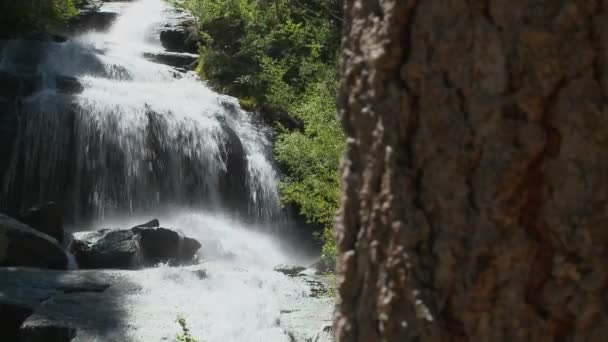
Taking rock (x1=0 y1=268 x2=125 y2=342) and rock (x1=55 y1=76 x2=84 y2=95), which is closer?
rock (x1=0 y1=268 x2=125 y2=342)

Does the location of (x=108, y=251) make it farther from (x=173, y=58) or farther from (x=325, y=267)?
(x=173, y=58)

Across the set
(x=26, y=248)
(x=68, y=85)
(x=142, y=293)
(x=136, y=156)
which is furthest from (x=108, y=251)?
(x=68, y=85)

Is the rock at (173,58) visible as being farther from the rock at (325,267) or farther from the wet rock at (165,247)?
the rock at (325,267)

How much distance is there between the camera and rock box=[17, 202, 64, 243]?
13273 mm

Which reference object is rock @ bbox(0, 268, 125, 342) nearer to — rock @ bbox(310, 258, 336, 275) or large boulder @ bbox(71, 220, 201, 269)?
large boulder @ bbox(71, 220, 201, 269)

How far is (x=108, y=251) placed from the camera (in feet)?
41.0

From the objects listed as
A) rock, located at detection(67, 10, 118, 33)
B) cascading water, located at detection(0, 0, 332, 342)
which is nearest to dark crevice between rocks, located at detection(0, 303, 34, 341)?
cascading water, located at detection(0, 0, 332, 342)

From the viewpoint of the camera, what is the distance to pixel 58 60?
65.2 ft

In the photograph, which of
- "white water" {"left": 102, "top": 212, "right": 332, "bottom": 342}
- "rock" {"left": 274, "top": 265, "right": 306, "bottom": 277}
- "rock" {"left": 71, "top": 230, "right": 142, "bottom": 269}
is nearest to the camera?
"white water" {"left": 102, "top": 212, "right": 332, "bottom": 342}

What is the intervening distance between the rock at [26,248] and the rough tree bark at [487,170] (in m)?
11.0

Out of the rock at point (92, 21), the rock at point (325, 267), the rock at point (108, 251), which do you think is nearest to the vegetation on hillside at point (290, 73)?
the rock at point (325, 267)

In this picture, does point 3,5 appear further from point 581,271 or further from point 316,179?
point 581,271

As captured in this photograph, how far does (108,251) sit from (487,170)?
37.8 feet

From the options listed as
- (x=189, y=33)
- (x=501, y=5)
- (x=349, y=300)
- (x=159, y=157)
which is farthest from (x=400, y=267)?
(x=189, y=33)
